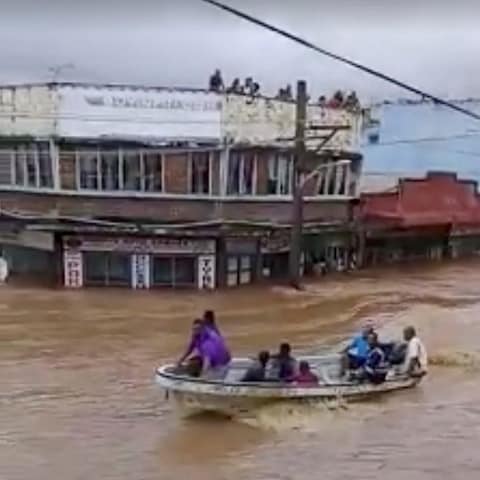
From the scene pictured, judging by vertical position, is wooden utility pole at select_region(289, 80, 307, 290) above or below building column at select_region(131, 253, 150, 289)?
above

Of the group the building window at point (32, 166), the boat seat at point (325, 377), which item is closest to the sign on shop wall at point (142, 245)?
the building window at point (32, 166)

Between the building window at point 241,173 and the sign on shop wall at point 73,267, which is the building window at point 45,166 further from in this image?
the building window at point 241,173

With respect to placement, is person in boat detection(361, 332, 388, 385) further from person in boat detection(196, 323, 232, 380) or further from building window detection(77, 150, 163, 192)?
building window detection(77, 150, 163, 192)

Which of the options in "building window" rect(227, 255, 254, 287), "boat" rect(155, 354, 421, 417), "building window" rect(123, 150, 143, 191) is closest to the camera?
"boat" rect(155, 354, 421, 417)

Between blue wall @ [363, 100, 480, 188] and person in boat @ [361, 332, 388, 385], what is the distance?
3694 cm

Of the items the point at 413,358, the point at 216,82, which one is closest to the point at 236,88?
the point at 216,82

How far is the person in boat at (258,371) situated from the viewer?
659 inches

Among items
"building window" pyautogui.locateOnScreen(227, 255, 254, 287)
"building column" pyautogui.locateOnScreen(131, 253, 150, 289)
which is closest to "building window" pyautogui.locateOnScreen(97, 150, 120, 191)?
"building column" pyautogui.locateOnScreen(131, 253, 150, 289)

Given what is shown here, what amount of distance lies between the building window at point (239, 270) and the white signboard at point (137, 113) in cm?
374

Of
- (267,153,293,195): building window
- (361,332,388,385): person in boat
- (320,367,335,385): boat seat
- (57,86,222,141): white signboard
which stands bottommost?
(320,367,335,385): boat seat

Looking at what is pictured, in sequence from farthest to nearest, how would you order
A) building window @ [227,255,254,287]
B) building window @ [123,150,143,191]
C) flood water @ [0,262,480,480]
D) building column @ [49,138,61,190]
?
building window @ [227,255,254,287]
building column @ [49,138,61,190]
building window @ [123,150,143,191]
flood water @ [0,262,480,480]

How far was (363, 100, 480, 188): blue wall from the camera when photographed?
56031 mm

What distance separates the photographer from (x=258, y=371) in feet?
55.4

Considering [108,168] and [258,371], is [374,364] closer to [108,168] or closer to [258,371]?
[258,371]
